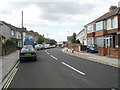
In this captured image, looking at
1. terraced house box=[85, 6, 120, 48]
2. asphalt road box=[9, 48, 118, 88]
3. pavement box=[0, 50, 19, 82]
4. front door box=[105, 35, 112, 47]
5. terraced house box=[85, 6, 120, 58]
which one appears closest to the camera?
asphalt road box=[9, 48, 118, 88]

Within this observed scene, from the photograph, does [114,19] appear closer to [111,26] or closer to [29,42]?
[111,26]

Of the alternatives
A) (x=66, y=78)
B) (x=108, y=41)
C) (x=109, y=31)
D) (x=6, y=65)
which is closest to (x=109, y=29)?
(x=109, y=31)

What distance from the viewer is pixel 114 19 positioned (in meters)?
27.3

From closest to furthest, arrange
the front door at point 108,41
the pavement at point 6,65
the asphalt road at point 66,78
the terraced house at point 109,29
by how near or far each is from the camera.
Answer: the asphalt road at point 66,78, the pavement at point 6,65, the terraced house at point 109,29, the front door at point 108,41

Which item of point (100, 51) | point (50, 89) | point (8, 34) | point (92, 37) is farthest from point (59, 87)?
point (8, 34)

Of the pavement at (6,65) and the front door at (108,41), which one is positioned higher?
the front door at (108,41)

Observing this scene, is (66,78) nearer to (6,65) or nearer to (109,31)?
(6,65)

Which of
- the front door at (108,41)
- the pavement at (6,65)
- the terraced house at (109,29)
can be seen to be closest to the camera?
the pavement at (6,65)

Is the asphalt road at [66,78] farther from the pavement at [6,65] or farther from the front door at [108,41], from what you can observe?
the front door at [108,41]

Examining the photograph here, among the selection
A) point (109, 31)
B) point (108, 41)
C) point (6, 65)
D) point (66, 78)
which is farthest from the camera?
point (108, 41)

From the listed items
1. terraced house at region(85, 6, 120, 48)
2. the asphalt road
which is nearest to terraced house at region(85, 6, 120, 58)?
terraced house at region(85, 6, 120, 48)

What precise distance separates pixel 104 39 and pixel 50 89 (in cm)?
2738

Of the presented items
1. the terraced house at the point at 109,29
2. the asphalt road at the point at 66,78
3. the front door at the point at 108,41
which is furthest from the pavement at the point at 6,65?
the front door at the point at 108,41

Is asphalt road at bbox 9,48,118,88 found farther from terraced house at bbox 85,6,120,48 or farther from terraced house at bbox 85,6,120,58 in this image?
terraced house at bbox 85,6,120,48
